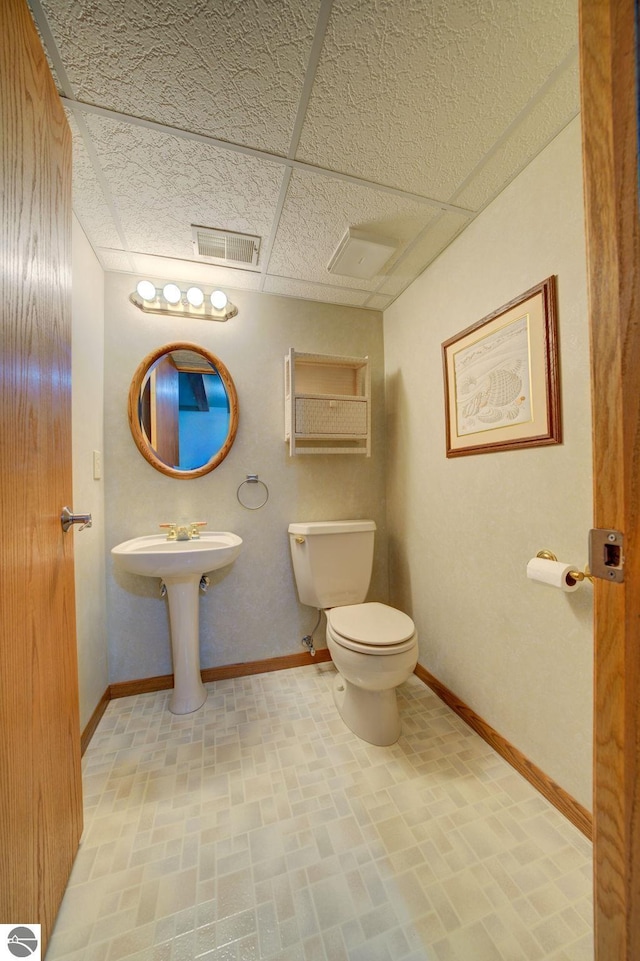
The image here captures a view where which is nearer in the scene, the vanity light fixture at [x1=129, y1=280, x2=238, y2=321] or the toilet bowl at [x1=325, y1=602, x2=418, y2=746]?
the toilet bowl at [x1=325, y1=602, x2=418, y2=746]

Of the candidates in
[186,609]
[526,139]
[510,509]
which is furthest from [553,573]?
[186,609]

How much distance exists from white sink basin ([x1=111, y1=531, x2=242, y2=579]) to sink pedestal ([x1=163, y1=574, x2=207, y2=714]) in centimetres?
13

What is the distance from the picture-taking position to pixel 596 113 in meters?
0.42

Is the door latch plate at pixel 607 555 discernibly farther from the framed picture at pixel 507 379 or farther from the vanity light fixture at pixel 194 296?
the vanity light fixture at pixel 194 296

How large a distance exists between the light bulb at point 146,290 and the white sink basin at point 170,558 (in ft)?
3.87

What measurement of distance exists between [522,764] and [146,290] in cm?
249

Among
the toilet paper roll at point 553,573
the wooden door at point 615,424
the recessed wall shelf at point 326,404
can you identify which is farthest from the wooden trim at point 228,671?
the wooden door at point 615,424

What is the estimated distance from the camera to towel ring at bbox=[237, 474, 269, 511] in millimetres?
1763

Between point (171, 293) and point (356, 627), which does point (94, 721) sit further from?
point (171, 293)

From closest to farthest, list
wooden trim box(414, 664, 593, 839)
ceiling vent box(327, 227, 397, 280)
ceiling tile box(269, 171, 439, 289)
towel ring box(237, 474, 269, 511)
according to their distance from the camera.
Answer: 1. wooden trim box(414, 664, 593, 839)
2. ceiling tile box(269, 171, 439, 289)
3. ceiling vent box(327, 227, 397, 280)
4. towel ring box(237, 474, 269, 511)

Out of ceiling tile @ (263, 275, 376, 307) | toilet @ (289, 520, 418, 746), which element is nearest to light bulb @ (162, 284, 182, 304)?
ceiling tile @ (263, 275, 376, 307)

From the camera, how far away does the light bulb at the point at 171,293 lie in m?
1.58

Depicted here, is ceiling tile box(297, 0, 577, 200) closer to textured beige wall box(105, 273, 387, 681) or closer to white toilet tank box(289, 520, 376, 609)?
textured beige wall box(105, 273, 387, 681)

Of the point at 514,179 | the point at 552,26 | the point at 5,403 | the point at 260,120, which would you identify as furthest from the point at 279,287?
the point at 5,403
